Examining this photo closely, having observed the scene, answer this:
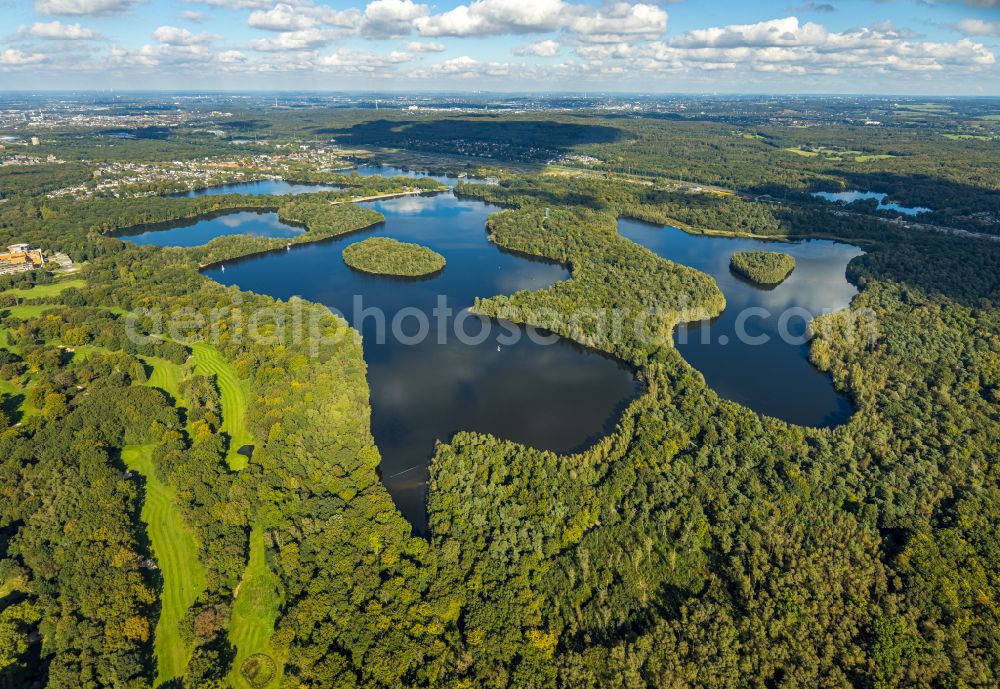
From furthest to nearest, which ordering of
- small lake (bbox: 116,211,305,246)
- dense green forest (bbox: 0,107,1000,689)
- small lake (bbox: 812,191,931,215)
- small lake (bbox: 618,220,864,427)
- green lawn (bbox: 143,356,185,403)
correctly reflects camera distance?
small lake (bbox: 812,191,931,215) < small lake (bbox: 116,211,305,246) < small lake (bbox: 618,220,864,427) < green lawn (bbox: 143,356,185,403) < dense green forest (bbox: 0,107,1000,689)

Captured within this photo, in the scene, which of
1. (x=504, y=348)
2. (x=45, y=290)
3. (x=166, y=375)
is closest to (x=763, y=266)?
(x=504, y=348)

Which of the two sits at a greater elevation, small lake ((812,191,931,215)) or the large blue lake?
small lake ((812,191,931,215))

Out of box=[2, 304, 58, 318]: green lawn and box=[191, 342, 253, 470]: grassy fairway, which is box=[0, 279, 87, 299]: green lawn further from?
box=[191, 342, 253, 470]: grassy fairway

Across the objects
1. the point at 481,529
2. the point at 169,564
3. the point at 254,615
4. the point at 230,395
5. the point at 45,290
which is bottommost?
the point at 254,615

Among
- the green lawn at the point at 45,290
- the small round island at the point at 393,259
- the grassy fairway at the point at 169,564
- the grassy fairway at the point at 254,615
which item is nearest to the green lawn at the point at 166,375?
the grassy fairway at the point at 169,564

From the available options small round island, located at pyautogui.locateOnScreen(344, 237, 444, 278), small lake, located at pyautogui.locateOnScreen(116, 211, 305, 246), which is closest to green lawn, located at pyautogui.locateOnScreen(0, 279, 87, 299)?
small lake, located at pyautogui.locateOnScreen(116, 211, 305, 246)

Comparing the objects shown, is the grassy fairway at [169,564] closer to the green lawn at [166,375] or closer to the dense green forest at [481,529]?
the dense green forest at [481,529]

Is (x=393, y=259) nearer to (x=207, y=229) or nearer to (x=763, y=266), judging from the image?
(x=207, y=229)
